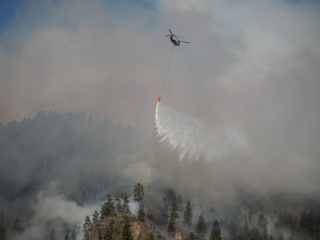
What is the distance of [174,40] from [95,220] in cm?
12226

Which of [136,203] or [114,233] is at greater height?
[136,203]

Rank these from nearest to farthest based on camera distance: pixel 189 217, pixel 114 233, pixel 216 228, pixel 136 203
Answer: pixel 114 233, pixel 216 228, pixel 189 217, pixel 136 203

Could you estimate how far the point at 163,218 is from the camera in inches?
7810

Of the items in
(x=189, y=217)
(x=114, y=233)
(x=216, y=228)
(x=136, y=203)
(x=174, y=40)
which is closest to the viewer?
(x=114, y=233)

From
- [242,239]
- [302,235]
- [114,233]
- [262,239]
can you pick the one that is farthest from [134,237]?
[302,235]

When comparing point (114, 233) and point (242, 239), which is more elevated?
point (242, 239)

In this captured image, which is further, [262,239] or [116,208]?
[116,208]

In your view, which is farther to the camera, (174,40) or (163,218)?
(163,218)

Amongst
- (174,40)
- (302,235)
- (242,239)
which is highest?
(174,40)

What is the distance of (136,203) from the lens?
7785 inches

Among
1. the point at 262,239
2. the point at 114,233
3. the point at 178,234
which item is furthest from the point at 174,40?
the point at 262,239

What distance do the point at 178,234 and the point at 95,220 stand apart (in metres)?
55.1

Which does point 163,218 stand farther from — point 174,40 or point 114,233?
point 174,40

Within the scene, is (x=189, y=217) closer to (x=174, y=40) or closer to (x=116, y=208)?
(x=116, y=208)
